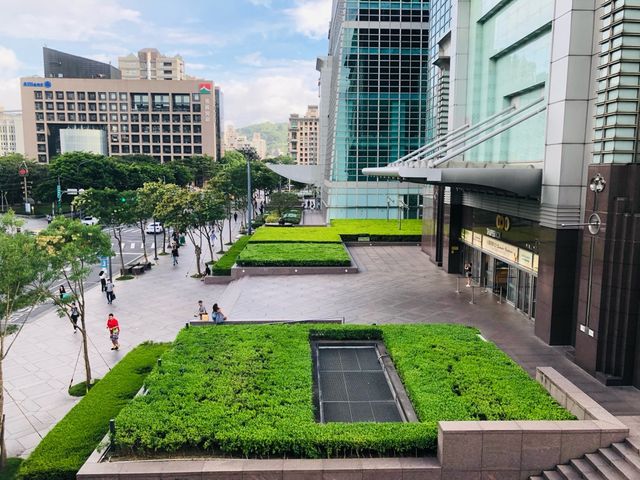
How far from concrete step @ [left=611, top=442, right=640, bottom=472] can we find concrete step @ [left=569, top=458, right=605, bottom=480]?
62 centimetres

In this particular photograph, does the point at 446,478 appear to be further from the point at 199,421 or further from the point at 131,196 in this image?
the point at 131,196

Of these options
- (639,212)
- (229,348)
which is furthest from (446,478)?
(639,212)

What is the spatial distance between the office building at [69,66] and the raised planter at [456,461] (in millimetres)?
155110

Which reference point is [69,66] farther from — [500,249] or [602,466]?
[602,466]

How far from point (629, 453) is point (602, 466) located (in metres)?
0.62

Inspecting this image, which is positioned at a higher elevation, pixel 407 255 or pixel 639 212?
pixel 639 212

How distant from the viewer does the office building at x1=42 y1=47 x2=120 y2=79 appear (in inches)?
5704

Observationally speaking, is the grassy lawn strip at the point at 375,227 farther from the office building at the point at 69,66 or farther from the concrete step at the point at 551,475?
the office building at the point at 69,66

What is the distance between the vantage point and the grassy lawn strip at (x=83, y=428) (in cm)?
1098

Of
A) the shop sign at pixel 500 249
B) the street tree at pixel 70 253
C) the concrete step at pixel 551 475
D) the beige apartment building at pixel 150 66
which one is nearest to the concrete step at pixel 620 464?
the concrete step at pixel 551 475

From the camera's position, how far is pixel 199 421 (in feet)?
37.3

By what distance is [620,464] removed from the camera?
1023 cm

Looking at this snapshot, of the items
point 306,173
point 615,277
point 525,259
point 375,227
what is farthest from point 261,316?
point 306,173

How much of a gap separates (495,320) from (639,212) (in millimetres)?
8426
